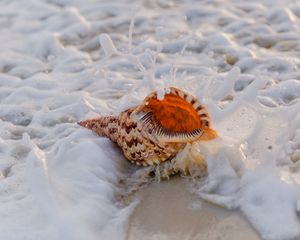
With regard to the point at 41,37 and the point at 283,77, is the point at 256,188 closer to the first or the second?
the point at 283,77

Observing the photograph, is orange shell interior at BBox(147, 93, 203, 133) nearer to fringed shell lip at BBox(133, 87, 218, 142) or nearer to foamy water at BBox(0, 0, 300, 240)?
fringed shell lip at BBox(133, 87, 218, 142)

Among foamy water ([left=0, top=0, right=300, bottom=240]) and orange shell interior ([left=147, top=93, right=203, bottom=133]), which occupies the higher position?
orange shell interior ([left=147, top=93, right=203, bottom=133])

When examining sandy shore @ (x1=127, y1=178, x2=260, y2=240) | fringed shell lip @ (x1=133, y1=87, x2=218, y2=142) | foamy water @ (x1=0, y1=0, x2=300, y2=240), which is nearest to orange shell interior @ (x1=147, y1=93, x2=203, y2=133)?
fringed shell lip @ (x1=133, y1=87, x2=218, y2=142)

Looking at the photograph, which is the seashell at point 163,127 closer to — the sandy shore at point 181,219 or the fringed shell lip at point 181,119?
the fringed shell lip at point 181,119

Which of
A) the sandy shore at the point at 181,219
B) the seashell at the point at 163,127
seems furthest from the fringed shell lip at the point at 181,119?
the sandy shore at the point at 181,219

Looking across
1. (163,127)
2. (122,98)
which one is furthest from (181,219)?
(122,98)
